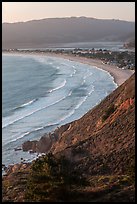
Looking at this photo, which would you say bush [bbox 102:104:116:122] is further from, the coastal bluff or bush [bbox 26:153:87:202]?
bush [bbox 26:153:87:202]

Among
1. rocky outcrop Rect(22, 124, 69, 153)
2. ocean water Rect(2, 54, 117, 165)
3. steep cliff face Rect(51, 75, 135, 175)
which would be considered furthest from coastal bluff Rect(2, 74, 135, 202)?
ocean water Rect(2, 54, 117, 165)

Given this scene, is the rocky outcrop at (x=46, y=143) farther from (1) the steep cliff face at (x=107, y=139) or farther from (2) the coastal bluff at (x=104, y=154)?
(1) the steep cliff face at (x=107, y=139)

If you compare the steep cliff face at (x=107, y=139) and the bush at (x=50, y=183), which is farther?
the steep cliff face at (x=107, y=139)

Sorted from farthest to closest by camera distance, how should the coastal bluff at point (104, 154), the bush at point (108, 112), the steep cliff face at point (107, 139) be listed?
the bush at point (108, 112), the steep cliff face at point (107, 139), the coastal bluff at point (104, 154)

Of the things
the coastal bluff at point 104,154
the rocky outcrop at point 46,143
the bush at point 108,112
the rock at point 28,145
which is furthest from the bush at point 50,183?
the rock at point 28,145

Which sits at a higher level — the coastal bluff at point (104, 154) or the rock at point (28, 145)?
the coastal bluff at point (104, 154)

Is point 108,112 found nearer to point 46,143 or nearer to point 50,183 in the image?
point 46,143

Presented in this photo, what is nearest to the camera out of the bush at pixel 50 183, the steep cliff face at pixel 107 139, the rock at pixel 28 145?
the bush at pixel 50 183
